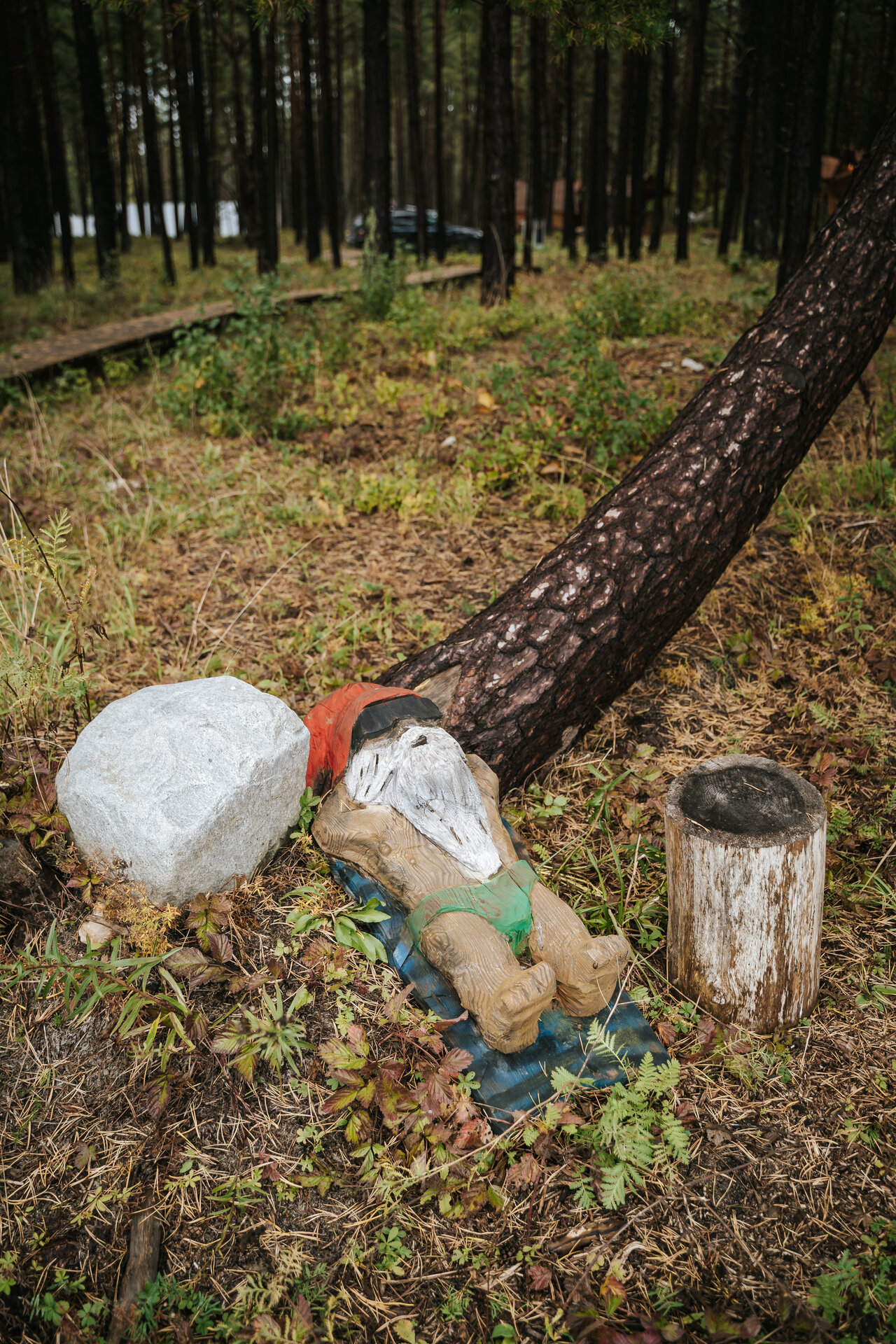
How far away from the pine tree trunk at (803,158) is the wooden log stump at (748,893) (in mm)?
6120

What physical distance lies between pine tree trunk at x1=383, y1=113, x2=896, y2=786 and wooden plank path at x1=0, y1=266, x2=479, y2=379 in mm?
4184

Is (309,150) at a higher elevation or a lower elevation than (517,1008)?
higher

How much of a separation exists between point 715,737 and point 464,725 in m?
1.07

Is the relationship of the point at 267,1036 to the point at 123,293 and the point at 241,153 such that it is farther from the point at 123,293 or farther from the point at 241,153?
the point at 241,153

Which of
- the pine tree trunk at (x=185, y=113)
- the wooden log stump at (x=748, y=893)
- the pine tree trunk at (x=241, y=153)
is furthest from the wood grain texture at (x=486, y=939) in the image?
the pine tree trunk at (x=185, y=113)

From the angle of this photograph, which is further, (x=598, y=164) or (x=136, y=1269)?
(x=598, y=164)


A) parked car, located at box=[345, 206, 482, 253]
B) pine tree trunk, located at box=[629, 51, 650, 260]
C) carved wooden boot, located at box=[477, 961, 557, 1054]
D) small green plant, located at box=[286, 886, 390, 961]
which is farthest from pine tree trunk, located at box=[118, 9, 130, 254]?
carved wooden boot, located at box=[477, 961, 557, 1054]

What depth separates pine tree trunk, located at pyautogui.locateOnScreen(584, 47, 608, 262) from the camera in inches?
452

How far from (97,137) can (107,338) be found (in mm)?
5090

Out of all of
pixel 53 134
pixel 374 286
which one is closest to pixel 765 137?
pixel 374 286

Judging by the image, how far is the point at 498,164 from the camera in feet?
26.5

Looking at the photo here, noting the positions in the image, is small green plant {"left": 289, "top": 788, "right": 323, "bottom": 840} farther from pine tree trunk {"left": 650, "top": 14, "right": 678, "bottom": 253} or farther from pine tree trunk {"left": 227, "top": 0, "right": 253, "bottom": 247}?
pine tree trunk {"left": 227, "top": 0, "right": 253, "bottom": 247}

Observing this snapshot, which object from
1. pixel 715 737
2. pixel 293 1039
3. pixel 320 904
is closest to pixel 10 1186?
pixel 293 1039

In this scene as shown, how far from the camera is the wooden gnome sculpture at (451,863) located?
72.8 inches
